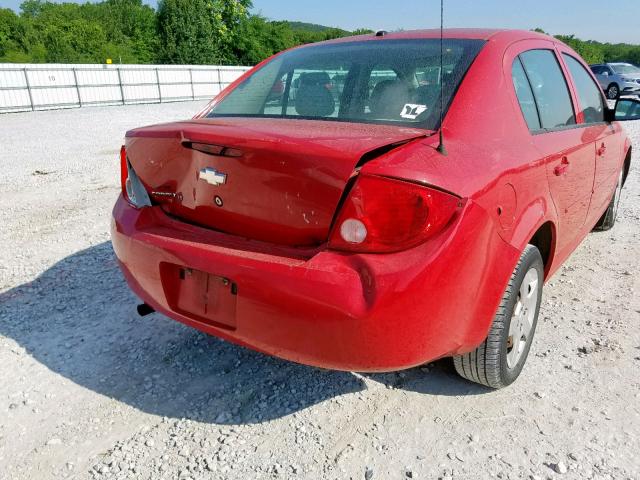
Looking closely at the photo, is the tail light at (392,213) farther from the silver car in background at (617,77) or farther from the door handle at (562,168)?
the silver car in background at (617,77)

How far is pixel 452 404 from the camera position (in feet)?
7.61

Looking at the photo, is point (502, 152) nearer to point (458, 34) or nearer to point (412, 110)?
point (412, 110)

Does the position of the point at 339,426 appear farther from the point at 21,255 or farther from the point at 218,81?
the point at 218,81

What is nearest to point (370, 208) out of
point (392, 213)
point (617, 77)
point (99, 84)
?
point (392, 213)

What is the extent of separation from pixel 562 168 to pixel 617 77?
25.2 metres

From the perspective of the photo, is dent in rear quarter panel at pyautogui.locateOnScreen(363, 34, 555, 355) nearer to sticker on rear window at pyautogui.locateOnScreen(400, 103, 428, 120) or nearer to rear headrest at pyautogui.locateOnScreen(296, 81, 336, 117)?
sticker on rear window at pyautogui.locateOnScreen(400, 103, 428, 120)

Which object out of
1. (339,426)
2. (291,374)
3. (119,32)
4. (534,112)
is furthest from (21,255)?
(119,32)

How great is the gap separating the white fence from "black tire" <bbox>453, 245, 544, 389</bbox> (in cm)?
2176

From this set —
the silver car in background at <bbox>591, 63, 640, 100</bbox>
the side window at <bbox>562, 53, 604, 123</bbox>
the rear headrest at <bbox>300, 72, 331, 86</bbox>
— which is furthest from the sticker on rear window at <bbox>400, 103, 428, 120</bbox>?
the silver car in background at <bbox>591, 63, 640, 100</bbox>

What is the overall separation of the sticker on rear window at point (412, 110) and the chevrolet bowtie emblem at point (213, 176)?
798mm

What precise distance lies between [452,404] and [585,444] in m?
0.54

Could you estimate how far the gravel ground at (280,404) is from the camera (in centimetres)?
198

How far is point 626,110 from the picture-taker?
3.70m

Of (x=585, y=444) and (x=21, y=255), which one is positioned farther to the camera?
(x=21, y=255)
